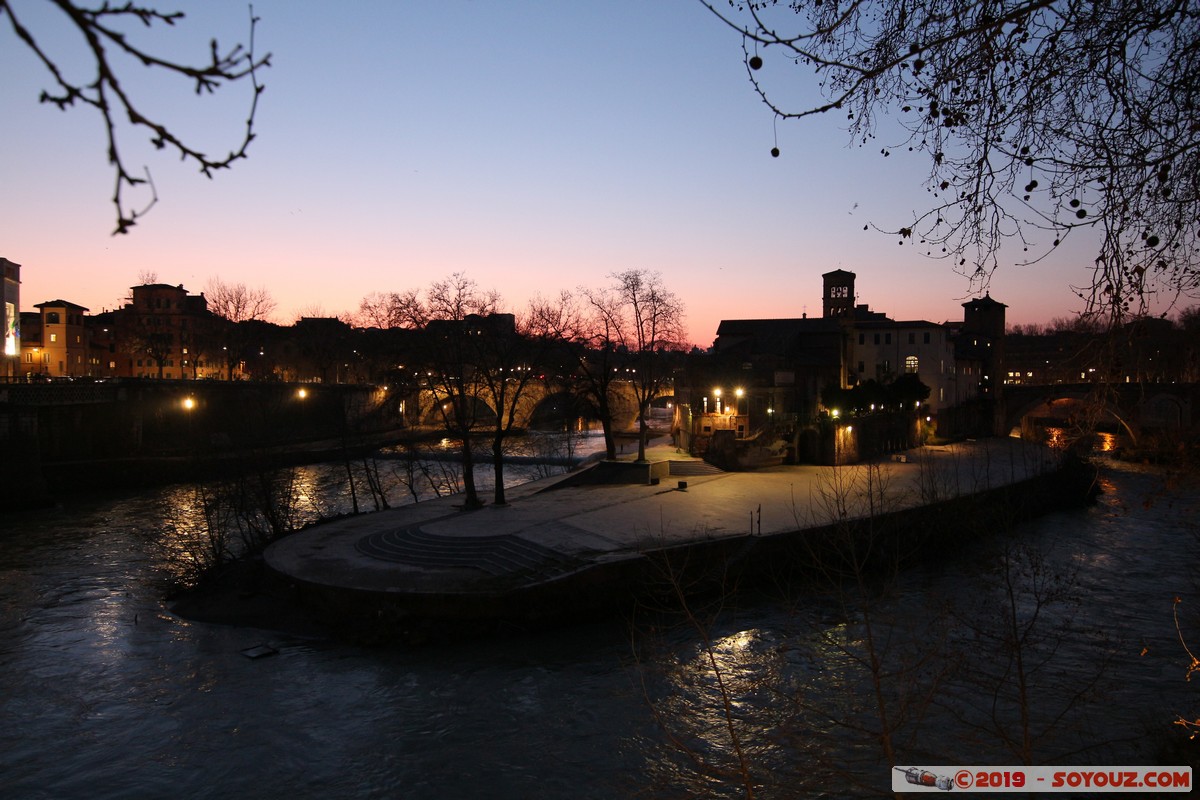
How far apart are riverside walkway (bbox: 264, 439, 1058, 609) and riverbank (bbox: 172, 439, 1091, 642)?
0.06 m

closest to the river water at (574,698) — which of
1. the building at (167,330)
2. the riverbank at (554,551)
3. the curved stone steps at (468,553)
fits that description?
the riverbank at (554,551)

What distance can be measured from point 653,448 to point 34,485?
3048cm

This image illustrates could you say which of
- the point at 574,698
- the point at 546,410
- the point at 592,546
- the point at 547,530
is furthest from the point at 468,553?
the point at 546,410

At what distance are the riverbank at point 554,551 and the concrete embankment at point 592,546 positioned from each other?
0.16 feet

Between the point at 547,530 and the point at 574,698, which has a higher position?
the point at 547,530

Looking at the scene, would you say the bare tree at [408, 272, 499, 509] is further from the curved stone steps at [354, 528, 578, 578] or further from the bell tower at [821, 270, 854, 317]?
the bell tower at [821, 270, 854, 317]

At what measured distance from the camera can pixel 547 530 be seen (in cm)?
2303

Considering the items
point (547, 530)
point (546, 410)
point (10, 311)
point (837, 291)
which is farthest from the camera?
point (546, 410)

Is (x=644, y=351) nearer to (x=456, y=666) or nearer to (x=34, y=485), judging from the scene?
(x=456, y=666)

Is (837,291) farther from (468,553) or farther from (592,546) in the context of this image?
(468,553)

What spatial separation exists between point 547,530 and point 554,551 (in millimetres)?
2146

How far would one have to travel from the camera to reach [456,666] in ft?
53.8

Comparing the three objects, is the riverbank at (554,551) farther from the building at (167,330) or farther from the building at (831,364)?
the building at (167,330)

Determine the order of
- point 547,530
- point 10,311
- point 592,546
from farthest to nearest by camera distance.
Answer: point 10,311 → point 547,530 → point 592,546
